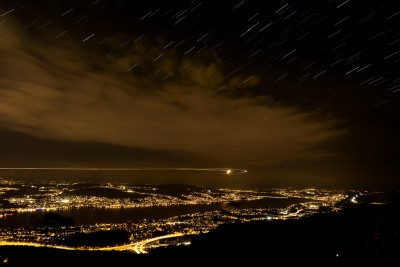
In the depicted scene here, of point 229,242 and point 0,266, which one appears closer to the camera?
point 0,266

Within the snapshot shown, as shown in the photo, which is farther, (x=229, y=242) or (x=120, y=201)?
(x=120, y=201)

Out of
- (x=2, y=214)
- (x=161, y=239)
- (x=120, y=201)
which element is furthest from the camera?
(x=120, y=201)

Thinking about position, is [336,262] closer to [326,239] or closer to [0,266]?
[326,239]

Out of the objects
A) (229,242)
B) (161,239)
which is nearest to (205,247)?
(229,242)

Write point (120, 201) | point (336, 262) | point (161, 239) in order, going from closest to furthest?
point (336, 262) → point (161, 239) → point (120, 201)

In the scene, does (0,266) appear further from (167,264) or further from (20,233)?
(20,233)

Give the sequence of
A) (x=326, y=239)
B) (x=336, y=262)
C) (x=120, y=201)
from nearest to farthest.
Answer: (x=336, y=262) < (x=326, y=239) < (x=120, y=201)

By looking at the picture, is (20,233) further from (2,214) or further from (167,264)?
(167,264)

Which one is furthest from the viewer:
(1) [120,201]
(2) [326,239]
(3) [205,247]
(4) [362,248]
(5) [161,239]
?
(1) [120,201]

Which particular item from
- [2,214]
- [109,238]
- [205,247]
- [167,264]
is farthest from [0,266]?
[2,214]

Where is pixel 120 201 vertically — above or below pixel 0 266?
above
